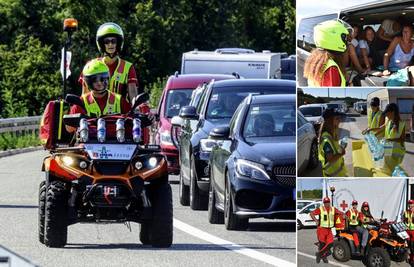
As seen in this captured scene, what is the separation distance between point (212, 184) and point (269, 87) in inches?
95.9

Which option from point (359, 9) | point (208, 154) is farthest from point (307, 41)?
point (208, 154)

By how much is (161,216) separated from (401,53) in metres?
5.55

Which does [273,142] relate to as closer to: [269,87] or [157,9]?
[269,87]

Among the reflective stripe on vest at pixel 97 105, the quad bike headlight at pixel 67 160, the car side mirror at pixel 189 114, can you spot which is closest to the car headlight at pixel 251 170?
the reflective stripe on vest at pixel 97 105

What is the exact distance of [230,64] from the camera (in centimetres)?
4084

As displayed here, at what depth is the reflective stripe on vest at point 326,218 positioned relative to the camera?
1148cm

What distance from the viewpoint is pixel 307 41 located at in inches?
464

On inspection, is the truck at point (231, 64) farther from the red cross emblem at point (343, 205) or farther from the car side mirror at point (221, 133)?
the red cross emblem at point (343, 205)

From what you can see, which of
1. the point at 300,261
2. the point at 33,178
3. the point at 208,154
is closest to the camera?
the point at 300,261

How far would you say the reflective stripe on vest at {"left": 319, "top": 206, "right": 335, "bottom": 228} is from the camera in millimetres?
11477

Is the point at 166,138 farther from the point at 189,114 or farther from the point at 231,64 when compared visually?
the point at 231,64

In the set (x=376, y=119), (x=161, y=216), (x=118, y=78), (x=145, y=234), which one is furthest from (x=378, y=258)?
(x=118, y=78)

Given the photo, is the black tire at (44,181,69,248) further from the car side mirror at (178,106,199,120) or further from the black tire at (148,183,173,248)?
the car side mirror at (178,106,199,120)

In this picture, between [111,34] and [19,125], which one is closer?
[111,34]
